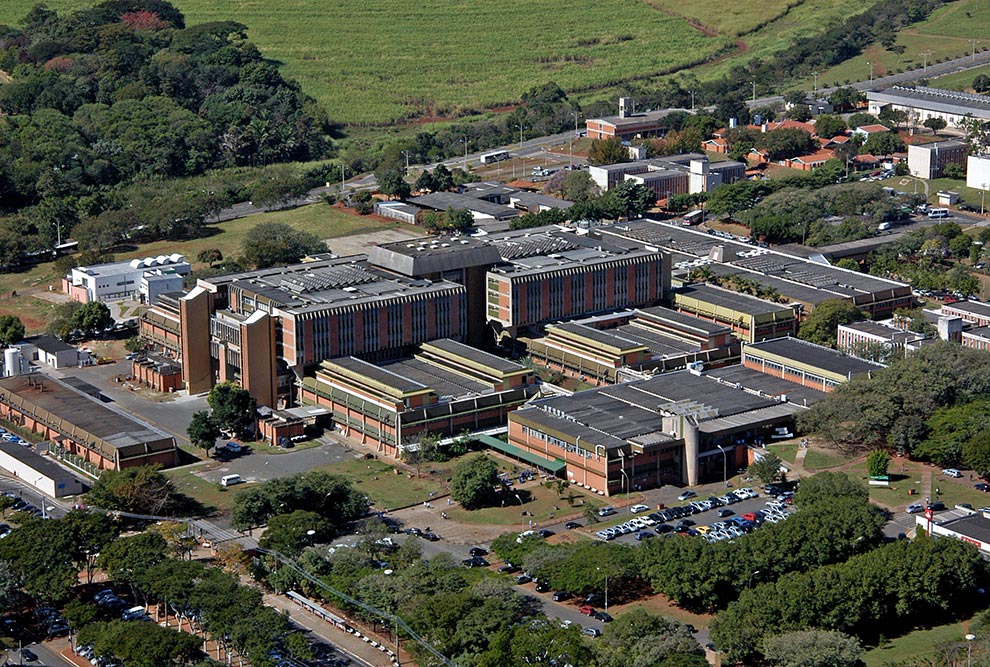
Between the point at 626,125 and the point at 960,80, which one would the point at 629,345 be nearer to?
the point at 626,125

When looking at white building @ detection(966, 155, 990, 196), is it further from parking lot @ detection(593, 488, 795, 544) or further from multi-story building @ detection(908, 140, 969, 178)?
parking lot @ detection(593, 488, 795, 544)

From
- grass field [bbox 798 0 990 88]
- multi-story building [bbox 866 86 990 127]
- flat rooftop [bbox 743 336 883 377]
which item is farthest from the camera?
grass field [bbox 798 0 990 88]

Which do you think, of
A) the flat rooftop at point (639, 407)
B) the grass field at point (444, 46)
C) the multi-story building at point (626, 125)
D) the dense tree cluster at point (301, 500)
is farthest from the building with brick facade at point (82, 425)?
the grass field at point (444, 46)

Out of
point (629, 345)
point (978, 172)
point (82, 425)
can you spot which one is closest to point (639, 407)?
point (629, 345)

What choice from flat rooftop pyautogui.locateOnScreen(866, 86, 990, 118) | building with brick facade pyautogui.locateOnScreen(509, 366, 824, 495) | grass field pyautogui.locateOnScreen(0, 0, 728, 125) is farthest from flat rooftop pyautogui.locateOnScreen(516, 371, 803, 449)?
grass field pyautogui.locateOnScreen(0, 0, 728, 125)

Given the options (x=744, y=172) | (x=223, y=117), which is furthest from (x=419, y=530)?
(x=223, y=117)

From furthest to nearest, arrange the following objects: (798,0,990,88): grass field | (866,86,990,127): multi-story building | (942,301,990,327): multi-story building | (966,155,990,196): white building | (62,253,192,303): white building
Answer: (798,0,990,88): grass field, (866,86,990,127): multi-story building, (966,155,990,196): white building, (62,253,192,303): white building, (942,301,990,327): multi-story building
